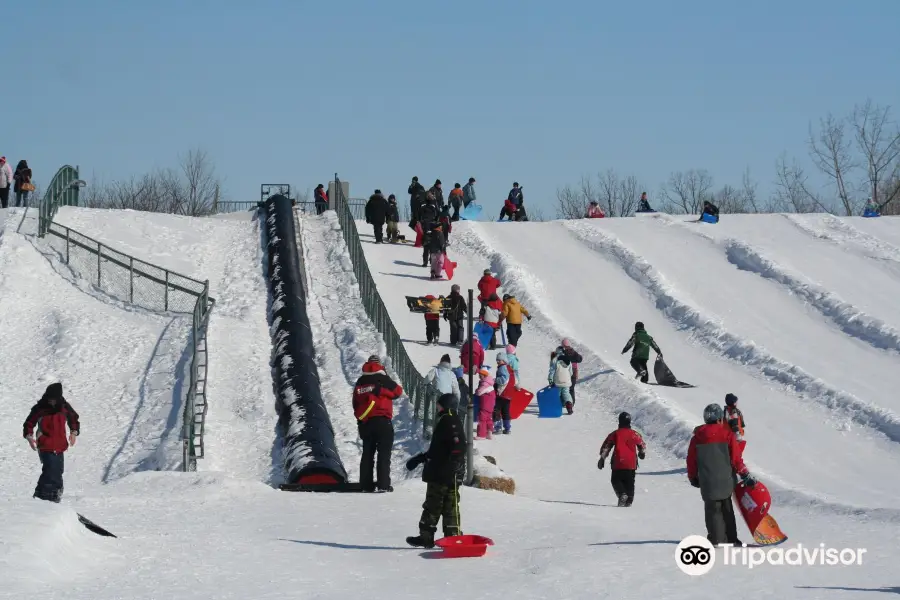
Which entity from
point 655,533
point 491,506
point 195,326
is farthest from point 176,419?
point 655,533

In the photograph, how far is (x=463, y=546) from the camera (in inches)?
466

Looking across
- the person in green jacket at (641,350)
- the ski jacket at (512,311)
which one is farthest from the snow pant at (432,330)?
the person in green jacket at (641,350)

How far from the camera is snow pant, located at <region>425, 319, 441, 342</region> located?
92.9ft

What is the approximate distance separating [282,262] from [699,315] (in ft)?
33.6

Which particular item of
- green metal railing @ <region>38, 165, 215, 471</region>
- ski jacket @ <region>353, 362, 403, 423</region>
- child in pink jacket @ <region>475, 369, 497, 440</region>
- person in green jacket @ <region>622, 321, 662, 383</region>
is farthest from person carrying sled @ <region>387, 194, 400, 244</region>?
ski jacket @ <region>353, 362, 403, 423</region>

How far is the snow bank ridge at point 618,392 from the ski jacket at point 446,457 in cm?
922

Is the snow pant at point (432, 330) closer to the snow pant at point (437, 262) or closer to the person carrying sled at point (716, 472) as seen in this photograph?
the snow pant at point (437, 262)

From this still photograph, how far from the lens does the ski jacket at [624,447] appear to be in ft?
53.1

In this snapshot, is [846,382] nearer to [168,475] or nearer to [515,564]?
[168,475]

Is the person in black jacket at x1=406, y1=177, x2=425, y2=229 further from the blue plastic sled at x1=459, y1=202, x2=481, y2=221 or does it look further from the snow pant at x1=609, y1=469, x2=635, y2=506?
the snow pant at x1=609, y1=469, x2=635, y2=506

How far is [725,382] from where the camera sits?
25969mm

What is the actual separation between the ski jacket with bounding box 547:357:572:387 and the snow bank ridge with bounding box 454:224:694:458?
1.11m

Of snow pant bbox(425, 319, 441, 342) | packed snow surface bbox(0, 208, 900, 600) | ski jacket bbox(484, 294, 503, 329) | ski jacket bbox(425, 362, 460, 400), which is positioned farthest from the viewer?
snow pant bbox(425, 319, 441, 342)

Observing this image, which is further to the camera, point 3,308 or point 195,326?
point 3,308
